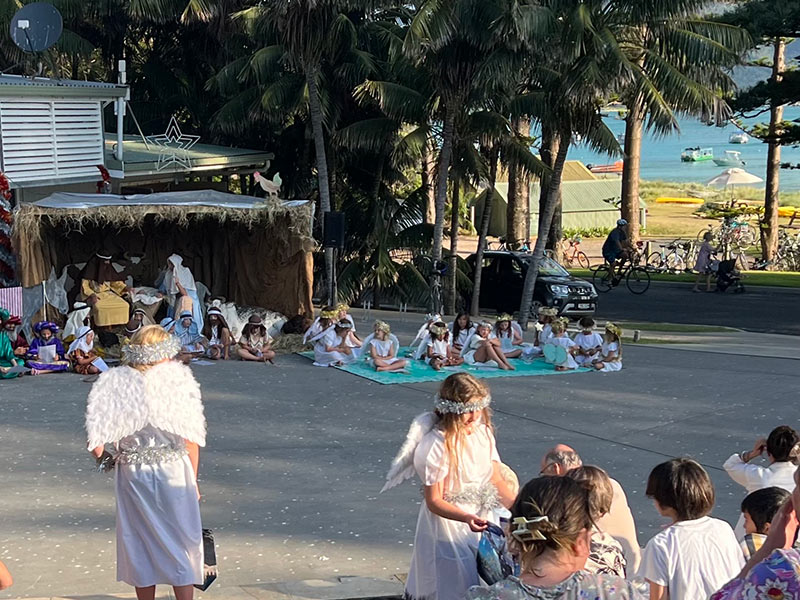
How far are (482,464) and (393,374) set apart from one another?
9614 millimetres

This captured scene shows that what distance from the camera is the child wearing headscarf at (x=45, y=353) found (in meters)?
14.7

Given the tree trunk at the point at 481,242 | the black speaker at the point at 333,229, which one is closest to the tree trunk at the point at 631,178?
the tree trunk at the point at 481,242

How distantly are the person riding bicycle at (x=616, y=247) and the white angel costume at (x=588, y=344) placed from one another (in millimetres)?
13506

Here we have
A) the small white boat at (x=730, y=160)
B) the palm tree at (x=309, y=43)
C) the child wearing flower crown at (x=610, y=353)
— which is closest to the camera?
the child wearing flower crown at (x=610, y=353)

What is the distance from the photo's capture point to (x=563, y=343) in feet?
51.3

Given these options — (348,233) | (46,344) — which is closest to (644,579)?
(46,344)

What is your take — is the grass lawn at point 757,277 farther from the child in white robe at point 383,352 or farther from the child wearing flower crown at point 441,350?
the child in white robe at point 383,352

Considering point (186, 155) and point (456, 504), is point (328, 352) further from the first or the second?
point (456, 504)

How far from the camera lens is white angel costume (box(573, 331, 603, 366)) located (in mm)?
15648

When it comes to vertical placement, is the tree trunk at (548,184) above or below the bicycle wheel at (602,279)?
above

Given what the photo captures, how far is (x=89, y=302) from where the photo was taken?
56.9ft

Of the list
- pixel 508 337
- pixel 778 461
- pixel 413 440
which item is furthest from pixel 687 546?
pixel 508 337

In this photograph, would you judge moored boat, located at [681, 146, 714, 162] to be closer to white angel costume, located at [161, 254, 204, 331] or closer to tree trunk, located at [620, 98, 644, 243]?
tree trunk, located at [620, 98, 644, 243]

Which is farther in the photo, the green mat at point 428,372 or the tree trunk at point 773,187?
the tree trunk at point 773,187
